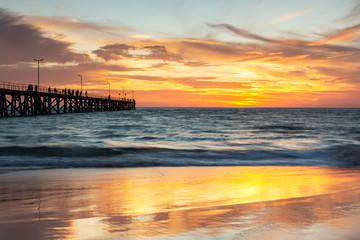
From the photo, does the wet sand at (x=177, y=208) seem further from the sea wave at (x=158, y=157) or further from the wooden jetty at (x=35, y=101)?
the wooden jetty at (x=35, y=101)

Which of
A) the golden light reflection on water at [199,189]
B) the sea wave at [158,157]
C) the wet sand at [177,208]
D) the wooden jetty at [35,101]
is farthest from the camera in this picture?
the wooden jetty at [35,101]

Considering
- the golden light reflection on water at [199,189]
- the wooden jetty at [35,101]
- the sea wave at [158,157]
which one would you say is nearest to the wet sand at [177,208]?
the golden light reflection on water at [199,189]

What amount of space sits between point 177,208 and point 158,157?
7655mm

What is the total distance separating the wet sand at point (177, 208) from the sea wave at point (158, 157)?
9.63 feet

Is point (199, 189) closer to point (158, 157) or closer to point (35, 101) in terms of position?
point (158, 157)

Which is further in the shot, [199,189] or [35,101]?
[35,101]

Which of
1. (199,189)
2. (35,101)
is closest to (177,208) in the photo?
(199,189)

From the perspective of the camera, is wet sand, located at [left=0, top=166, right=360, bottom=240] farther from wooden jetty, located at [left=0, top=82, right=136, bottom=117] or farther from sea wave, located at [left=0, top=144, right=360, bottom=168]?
wooden jetty, located at [left=0, top=82, right=136, bottom=117]

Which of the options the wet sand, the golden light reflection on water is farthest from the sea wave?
the wet sand

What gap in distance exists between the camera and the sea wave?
33.7 feet

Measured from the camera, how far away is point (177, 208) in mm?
4484

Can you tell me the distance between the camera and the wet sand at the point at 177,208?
3436mm

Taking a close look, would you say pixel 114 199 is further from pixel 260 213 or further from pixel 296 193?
pixel 296 193

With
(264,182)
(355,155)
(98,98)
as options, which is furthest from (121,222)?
(98,98)
